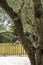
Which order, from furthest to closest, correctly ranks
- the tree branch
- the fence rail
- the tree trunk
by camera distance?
the fence rail
the tree branch
the tree trunk

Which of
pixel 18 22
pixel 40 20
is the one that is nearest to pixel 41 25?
pixel 40 20

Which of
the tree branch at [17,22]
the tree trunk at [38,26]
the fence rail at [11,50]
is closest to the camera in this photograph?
the tree trunk at [38,26]

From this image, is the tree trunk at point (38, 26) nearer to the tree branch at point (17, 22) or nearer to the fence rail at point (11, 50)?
the tree branch at point (17, 22)

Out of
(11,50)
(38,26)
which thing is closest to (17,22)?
(38,26)

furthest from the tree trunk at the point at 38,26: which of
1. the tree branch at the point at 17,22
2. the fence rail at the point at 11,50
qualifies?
the fence rail at the point at 11,50

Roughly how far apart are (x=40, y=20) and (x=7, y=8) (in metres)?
0.66

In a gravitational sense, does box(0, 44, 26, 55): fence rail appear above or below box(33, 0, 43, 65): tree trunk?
below

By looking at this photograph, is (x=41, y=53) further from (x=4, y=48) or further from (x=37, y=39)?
(x=4, y=48)

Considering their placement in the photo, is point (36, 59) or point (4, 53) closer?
point (36, 59)

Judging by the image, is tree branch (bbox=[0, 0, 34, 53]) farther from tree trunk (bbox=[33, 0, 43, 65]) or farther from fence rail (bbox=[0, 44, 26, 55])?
fence rail (bbox=[0, 44, 26, 55])

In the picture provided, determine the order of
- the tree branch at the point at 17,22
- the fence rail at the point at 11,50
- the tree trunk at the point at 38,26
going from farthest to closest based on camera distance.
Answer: the fence rail at the point at 11,50, the tree branch at the point at 17,22, the tree trunk at the point at 38,26

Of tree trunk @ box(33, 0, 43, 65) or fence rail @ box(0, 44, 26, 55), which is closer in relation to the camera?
tree trunk @ box(33, 0, 43, 65)

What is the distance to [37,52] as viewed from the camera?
498 centimetres

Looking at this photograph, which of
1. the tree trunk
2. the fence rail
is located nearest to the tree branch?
the tree trunk
